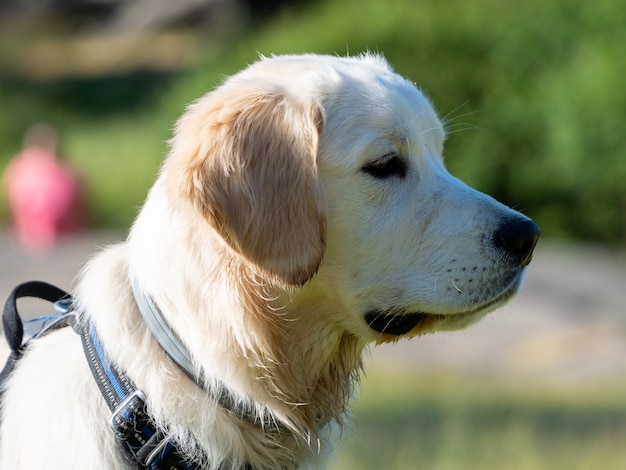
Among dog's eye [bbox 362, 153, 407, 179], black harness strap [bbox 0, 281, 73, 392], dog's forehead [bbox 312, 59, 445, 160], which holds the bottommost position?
black harness strap [bbox 0, 281, 73, 392]

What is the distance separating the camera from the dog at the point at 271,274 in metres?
3.25

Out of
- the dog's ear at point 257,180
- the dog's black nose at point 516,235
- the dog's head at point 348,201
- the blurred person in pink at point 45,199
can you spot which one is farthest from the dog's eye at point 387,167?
the blurred person in pink at point 45,199

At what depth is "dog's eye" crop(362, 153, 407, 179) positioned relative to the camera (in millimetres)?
3523

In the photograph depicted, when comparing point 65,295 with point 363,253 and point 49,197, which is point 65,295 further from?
A: point 49,197

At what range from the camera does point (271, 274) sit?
129 inches

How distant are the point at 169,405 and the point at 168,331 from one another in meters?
0.24

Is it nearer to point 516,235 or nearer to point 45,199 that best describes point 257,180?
point 516,235

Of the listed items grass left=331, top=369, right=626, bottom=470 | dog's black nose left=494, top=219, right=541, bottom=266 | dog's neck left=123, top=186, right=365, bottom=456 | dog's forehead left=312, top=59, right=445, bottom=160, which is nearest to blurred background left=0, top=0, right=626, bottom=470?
grass left=331, top=369, right=626, bottom=470

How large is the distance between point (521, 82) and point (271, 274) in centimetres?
961

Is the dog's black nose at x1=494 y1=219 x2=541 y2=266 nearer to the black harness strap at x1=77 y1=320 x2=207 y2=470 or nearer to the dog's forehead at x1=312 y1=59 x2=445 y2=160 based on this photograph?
the dog's forehead at x1=312 y1=59 x2=445 y2=160

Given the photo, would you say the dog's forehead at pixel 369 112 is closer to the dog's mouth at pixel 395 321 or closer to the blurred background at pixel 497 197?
the dog's mouth at pixel 395 321

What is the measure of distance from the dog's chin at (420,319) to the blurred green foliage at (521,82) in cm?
741

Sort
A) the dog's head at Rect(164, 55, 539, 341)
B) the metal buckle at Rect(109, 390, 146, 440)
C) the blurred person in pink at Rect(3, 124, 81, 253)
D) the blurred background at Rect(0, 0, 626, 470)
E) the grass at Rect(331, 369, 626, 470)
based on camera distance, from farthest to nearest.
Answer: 1. the blurred person in pink at Rect(3, 124, 81, 253)
2. the blurred background at Rect(0, 0, 626, 470)
3. the grass at Rect(331, 369, 626, 470)
4. the dog's head at Rect(164, 55, 539, 341)
5. the metal buckle at Rect(109, 390, 146, 440)

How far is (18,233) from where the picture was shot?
47.4 feet
